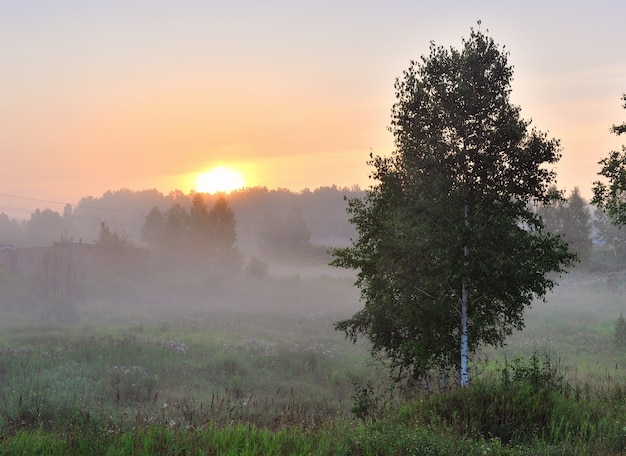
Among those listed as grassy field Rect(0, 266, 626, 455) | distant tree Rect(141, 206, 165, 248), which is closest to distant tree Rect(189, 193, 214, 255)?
distant tree Rect(141, 206, 165, 248)

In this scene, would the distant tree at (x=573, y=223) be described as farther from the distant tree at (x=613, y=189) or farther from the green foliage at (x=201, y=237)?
the distant tree at (x=613, y=189)

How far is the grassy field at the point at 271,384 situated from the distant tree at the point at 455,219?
1724 millimetres

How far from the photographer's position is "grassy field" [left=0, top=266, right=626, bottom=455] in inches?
344

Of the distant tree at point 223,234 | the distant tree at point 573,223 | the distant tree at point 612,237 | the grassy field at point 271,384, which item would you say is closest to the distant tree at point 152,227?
the distant tree at point 223,234

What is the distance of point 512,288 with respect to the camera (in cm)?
1494

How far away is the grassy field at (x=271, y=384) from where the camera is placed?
874 cm

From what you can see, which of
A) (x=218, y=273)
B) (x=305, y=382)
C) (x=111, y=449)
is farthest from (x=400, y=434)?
(x=218, y=273)

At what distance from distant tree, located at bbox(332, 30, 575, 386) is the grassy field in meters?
1.72

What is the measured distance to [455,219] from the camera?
15.1 meters

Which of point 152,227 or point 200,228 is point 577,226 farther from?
point 152,227

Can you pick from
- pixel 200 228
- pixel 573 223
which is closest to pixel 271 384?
pixel 573 223

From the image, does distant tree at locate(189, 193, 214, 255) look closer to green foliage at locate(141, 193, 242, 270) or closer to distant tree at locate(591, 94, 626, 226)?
green foliage at locate(141, 193, 242, 270)

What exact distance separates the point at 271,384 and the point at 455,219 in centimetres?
1381

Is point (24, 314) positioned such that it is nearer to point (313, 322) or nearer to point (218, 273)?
point (313, 322)
